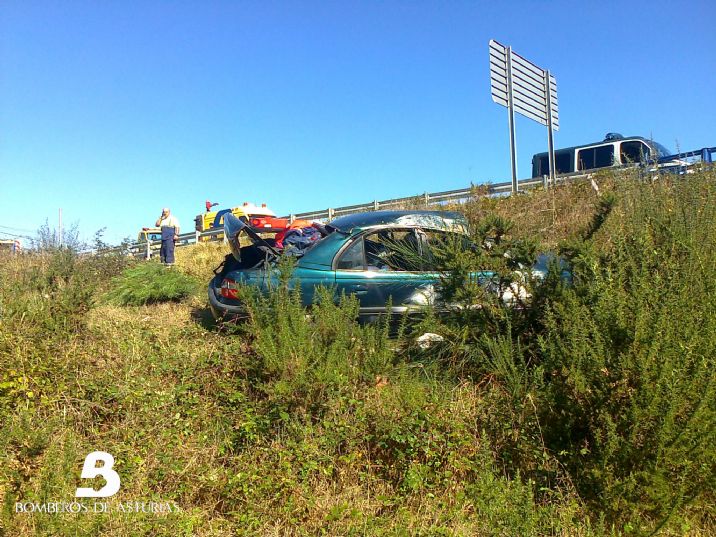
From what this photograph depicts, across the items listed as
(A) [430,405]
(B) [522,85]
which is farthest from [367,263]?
(B) [522,85]

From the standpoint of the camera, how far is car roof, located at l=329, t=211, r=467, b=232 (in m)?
5.21

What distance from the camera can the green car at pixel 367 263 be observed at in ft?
16.4

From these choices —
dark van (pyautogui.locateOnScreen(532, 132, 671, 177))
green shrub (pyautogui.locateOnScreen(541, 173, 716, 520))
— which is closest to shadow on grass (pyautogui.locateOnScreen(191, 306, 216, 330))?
green shrub (pyautogui.locateOnScreen(541, 173, 716, 520))

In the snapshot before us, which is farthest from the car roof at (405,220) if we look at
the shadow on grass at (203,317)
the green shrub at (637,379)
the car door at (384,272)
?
the shadow on grass at (203,317)

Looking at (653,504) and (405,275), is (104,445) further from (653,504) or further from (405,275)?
(653,504)

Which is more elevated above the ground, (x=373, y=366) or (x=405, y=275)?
(x=405, y=275)

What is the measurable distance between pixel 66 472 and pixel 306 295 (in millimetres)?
2479

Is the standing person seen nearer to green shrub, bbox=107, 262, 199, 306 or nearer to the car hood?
green shrub, bbox=107, 262, 199, 306

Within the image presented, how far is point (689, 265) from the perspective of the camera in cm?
382

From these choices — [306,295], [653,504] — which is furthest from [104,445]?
[653,504]

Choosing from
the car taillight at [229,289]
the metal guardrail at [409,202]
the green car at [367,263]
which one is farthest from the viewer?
the metal guardrail at [409,202]

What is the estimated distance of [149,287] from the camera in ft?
25.8

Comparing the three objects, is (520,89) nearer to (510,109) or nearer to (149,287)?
(510,109)

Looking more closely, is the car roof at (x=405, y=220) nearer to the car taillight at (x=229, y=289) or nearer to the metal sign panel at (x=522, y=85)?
the car taillight at (x=229, y=289)
